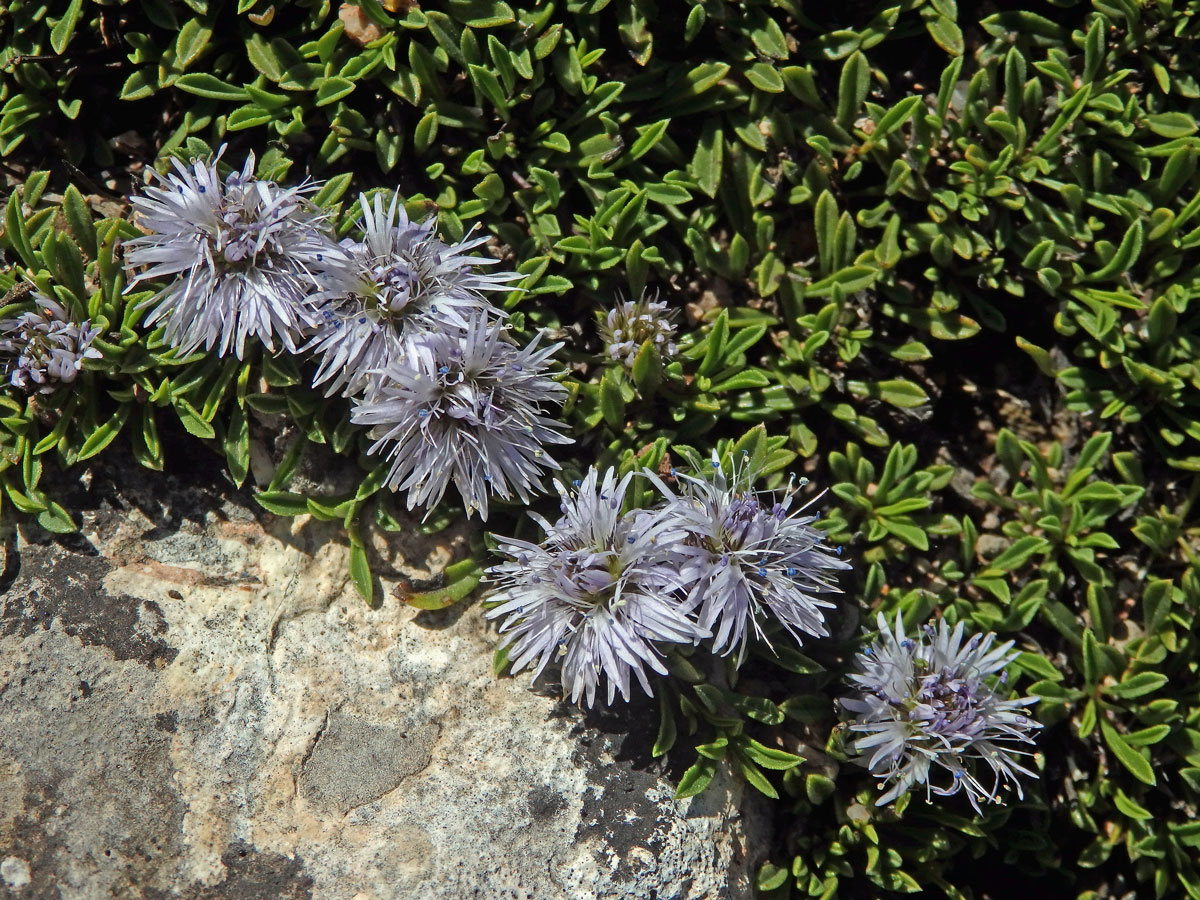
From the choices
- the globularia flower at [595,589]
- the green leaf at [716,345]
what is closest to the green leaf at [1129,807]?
the globularia flower at [595,589]

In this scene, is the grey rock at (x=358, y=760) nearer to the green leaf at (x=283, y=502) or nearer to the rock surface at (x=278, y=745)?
the rock surface at (x=278, y=745)

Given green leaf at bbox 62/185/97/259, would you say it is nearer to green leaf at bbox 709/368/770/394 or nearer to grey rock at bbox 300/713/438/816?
grey rock at bbox 300/713/438/816

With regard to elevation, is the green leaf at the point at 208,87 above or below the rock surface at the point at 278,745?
above

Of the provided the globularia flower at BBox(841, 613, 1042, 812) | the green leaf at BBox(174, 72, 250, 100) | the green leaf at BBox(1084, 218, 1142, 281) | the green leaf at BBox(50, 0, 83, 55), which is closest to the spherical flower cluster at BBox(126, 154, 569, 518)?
the green leaf at BBox(174, 72, 250, 100)

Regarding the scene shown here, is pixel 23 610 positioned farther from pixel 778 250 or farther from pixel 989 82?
pixel 989 82

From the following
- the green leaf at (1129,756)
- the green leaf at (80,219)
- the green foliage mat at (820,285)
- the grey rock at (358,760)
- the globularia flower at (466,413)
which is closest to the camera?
the globularia flower at (466,413)

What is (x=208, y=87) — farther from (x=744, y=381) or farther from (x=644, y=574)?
(x=644, y=574)

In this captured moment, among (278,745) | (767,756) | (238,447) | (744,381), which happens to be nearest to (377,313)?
(238,447)
